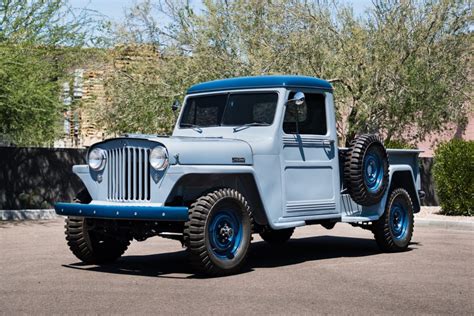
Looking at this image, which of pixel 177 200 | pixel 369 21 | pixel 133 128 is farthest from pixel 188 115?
pixel 133 128

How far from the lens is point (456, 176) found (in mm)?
19344

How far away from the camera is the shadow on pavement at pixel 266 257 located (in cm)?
1012

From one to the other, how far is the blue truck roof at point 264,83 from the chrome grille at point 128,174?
1.92 m

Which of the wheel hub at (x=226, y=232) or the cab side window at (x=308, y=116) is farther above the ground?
the cab side window at (x=308, y=116)

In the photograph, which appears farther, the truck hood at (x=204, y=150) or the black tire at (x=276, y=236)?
the black tire at (x=276, y=236)

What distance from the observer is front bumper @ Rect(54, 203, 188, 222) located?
9.08 metres

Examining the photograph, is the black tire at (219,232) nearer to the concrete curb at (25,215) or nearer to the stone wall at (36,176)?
the concrete curb at (25,215)

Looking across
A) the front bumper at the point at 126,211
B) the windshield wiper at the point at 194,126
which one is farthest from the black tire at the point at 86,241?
the windshield wiper at the point at 194,126

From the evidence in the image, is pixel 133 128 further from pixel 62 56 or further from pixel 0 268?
pixel 0 268

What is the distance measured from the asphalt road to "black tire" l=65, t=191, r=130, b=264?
0.18 metres

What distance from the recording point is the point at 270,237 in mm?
13258

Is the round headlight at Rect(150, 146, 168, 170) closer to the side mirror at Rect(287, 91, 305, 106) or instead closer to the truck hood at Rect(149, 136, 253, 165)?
the truck hood at Rect(149, 136, 253, 165)

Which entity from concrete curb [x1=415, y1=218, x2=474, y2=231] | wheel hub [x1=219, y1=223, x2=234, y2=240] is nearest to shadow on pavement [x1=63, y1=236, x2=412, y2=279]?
wheel hub [x1=219, y1=223, x2=234, y2=240]

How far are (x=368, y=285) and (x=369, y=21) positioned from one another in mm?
14931
